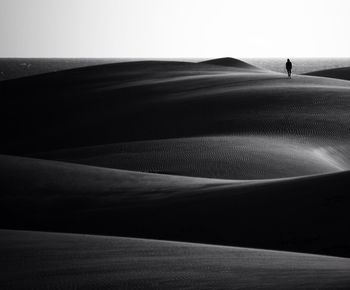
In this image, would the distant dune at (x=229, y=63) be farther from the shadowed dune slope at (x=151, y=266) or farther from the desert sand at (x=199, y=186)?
the shadowed dune slope at (x=151, y=266)

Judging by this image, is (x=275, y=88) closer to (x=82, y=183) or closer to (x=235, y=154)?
(x=235, y=154)

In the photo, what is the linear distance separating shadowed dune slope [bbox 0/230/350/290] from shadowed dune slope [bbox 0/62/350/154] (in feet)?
45.3

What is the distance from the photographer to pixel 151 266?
6.39m

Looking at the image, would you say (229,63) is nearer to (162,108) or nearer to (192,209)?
(162,108)

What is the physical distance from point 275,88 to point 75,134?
29.0ft

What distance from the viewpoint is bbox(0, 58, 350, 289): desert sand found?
6645mm

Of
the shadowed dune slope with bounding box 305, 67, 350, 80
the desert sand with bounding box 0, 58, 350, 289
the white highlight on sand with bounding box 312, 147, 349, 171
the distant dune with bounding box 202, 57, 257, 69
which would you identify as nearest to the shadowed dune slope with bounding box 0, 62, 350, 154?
the desert sand with bounding box 0, 58, 350, 289

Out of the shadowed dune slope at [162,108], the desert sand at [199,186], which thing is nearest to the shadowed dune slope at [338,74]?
the shadowed dune slope at [162,108]

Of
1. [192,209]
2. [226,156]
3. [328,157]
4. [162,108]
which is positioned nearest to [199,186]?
[192,209]

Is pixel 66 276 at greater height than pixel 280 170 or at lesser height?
greater

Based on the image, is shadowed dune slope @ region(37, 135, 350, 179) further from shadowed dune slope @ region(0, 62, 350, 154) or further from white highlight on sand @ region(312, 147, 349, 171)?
shadowed dune slope @ region(0, 62, 350, 154)

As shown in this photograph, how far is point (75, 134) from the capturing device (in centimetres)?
2677

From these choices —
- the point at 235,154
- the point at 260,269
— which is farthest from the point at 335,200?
the point at 235,154

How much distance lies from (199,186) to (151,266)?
5.09m
